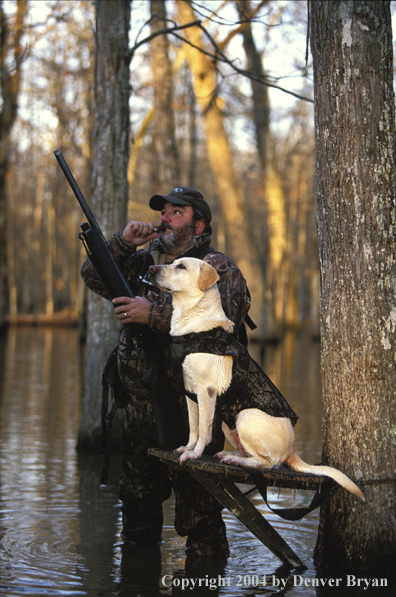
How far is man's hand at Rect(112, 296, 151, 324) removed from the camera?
4.68 m

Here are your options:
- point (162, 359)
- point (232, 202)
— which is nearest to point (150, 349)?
point (162, 359)

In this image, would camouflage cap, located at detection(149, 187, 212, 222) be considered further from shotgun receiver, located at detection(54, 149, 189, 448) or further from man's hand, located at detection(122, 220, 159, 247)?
shotgun receiver, located at detection(54, 149, 189, 448)

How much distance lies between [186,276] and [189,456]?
3.64 feet

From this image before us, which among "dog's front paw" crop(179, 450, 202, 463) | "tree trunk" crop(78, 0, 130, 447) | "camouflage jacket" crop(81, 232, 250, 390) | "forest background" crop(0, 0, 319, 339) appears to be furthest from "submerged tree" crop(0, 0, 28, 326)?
"dog's front paw" crop(179, 450, 202, 463)

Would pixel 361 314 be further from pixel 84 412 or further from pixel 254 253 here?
pixel 254 253

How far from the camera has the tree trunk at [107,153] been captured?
27.5 feet

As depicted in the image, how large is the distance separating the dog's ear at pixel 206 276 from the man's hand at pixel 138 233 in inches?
30.9

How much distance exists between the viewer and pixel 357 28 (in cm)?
461

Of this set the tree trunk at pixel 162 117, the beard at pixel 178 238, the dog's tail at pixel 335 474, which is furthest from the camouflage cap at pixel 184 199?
the tree trunk at pixel 162 117

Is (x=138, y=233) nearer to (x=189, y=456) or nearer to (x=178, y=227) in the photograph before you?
(x=178, y=227)

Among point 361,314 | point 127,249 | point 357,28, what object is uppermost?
point 357,28

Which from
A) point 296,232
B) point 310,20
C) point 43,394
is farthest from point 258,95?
point 296,232

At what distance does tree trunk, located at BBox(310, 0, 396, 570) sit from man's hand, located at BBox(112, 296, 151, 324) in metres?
1.22

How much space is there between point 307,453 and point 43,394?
6127 millimetres
